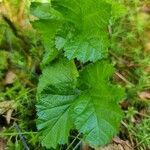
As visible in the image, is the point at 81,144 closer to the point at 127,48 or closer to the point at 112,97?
the point at 112,97

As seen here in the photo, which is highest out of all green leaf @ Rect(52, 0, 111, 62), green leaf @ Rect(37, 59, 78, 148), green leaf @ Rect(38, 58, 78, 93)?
green leaf @ Rect(52, 0, 111, 62)

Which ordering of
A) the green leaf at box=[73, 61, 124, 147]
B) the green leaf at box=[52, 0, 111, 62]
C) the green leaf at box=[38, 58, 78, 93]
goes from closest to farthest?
1. the green leaf at box=[73, 61, 124, 147]
2. the green leaf at box=[52, 0, 111, 62]
3. the green leaf at box=[38, 58, 78, 93]

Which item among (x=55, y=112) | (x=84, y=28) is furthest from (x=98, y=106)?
(x=84, y=28)

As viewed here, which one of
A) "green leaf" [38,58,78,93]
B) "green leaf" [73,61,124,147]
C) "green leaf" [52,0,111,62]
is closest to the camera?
"green leaf" [73,61,124,147]

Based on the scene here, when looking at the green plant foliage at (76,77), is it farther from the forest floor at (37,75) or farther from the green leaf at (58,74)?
the forest floor at (37,75)

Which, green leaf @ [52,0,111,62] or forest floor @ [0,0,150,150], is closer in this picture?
green leaf @ [52,0,111,62]

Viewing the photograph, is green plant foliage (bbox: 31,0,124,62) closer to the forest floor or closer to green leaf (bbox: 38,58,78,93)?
green leaf (bbox: 38,58,78,93)

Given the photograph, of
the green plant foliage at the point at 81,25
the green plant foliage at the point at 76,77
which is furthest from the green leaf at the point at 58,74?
the green plant foliage at the point at 81,25

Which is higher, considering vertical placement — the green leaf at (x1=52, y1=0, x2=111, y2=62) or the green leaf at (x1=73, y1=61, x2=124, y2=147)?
the green leaf at (x1=52, y1=0, x2=111, y2=62)

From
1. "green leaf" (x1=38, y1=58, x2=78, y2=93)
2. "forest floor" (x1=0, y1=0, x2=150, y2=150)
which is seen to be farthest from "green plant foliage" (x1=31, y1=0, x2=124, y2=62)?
"forest floor" (x1=0, y1=0, x2=150, y2=150)
